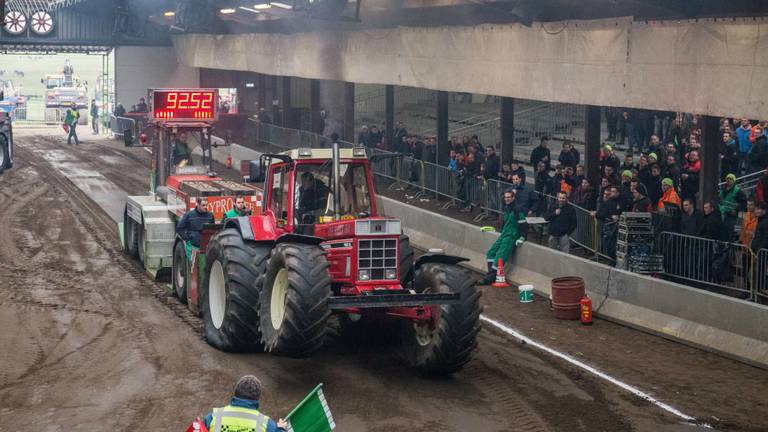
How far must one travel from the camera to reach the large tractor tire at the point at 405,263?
13.6 m

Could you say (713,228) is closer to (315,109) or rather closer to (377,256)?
(377,256)

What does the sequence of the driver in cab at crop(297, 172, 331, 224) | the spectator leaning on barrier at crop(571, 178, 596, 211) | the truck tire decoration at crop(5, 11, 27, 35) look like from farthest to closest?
1. the truck tire decoration at crop(5, 11, 27, 35)
2. the spectator leaning on barrier at crop(571, 178, 596, 211)
3. the driver in cab at crop(297, 172, 331, 224)

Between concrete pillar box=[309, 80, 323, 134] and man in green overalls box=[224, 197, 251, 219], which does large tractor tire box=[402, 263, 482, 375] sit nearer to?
man in green overalls box=[224, 197, 251, 219]

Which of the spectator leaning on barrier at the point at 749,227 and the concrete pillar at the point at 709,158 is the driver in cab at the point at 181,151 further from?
the spectator leaning on barrier at the point at 749,227

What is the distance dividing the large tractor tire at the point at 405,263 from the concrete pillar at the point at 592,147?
9.90 meters

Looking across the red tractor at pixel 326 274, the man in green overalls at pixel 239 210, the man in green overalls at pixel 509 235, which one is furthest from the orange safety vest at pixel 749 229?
the man in green overalls at pixel 239 210

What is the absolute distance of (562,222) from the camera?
19.2m

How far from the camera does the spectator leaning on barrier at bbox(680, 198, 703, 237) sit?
16594mm

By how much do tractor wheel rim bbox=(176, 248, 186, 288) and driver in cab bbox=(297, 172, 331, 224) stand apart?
4.27 m

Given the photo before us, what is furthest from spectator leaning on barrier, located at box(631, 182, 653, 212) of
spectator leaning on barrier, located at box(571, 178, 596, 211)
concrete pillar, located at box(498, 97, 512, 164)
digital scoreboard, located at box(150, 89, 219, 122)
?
digital scoreboard, located at box(150, 89, 219, 122)

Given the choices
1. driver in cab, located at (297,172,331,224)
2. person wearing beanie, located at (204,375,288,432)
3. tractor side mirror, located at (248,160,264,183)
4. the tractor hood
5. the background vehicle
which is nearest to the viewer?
person wearing beanie, located at (204,375,288,432)

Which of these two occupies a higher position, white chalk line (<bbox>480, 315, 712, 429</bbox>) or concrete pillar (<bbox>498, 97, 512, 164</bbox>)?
concrete pillar (<bbox>498, 97, 512, 164</bbox>)

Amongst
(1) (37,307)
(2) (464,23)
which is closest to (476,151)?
(2) (464,23)

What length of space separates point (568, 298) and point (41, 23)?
3856 cm
